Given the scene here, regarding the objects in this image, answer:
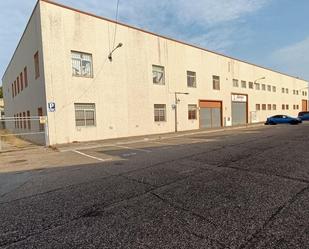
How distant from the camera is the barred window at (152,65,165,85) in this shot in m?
23.1

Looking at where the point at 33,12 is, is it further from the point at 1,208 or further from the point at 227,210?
the point at 227,210

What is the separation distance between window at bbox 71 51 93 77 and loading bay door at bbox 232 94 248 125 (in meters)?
22.4

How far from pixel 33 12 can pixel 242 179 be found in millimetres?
18809

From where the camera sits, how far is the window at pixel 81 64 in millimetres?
17703

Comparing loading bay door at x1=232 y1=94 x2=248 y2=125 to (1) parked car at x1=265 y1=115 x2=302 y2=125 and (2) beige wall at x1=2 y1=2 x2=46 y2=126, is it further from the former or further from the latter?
(2) beige wall at x1=2 y1=2 x2=46 y2=126

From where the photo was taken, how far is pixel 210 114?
2966 cm

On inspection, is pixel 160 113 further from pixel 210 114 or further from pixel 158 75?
pixel 210 114

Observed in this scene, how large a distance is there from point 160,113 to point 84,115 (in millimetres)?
8273

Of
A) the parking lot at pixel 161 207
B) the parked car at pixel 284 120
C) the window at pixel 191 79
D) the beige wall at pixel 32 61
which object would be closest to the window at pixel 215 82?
the window at pixel 191 79

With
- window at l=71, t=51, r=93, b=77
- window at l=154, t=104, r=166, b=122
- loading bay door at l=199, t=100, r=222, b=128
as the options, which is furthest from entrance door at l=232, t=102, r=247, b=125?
window at l=71, t=51, r=93, b=77

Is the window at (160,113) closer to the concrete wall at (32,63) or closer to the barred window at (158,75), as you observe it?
the barred window at (158,75)

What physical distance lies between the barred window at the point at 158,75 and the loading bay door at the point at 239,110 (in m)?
14.3

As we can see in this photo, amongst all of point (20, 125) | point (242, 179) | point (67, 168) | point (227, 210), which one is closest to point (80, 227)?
point (227, 210)

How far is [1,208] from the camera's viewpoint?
4840 mm
